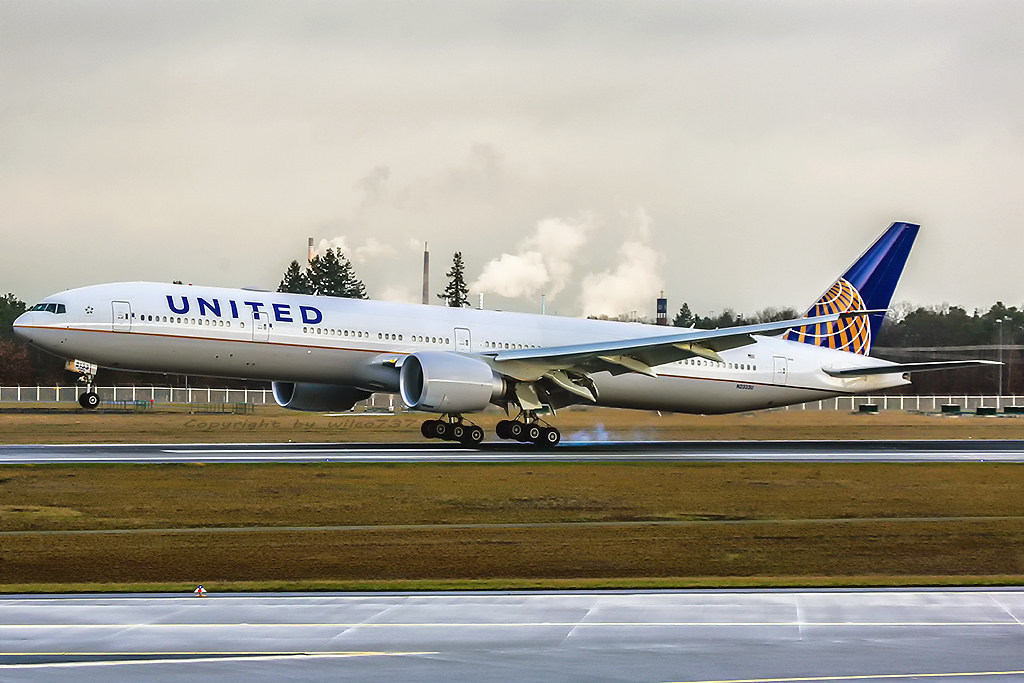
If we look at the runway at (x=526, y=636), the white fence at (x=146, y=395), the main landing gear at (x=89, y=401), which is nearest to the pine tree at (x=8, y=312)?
the white fence at (x=146, y=395)

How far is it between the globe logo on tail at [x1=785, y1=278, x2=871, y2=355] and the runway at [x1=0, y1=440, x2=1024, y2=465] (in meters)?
6.01

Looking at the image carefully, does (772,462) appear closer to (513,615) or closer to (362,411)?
(513,615)

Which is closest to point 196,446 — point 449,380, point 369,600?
point 449,380

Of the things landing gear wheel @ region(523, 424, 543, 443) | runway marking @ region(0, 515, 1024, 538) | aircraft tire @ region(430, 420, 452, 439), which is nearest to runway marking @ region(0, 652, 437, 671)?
runway marking @ region(0, 515, 1024, 538)

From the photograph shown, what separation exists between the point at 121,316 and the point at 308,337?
5257 millimetres

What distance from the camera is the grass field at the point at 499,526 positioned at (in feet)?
58.9

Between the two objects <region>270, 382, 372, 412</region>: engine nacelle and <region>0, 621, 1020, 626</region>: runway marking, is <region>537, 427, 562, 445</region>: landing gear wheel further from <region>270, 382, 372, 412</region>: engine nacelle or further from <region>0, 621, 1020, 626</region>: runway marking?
<region>0, 621, 1020, 626</region>: runway marking

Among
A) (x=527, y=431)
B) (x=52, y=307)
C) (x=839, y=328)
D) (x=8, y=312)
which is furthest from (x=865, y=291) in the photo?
(x=8, y=312)

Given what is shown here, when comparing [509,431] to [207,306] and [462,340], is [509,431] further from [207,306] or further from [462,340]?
[207,306]

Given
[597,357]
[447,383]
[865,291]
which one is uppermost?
[865,291]

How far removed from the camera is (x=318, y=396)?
41094mm

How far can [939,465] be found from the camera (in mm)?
32656

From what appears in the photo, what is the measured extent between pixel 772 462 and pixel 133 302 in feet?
59.4

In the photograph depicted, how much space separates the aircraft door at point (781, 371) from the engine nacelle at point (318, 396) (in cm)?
1451
